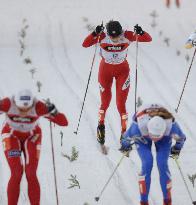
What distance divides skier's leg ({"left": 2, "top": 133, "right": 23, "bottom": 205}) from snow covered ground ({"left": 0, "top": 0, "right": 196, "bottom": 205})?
72cm

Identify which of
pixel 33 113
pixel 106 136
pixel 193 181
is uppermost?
pixel 33 113

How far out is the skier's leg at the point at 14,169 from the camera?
21.1 ft

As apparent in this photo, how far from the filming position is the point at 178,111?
1047 cm

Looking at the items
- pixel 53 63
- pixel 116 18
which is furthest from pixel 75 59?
pixel 116 18

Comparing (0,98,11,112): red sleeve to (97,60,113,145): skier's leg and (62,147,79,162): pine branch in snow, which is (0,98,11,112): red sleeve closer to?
(62,147,79,162): pine branch in snow

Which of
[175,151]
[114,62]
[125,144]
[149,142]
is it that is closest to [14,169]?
[125,144]

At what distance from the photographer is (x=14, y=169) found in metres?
6.43

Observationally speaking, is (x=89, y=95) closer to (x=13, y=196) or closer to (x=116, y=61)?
(x=116, y=61)

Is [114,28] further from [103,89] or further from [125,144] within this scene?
[125,144]

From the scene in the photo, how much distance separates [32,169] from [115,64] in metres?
3.13

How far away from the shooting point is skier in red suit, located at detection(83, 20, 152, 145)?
28.7ft

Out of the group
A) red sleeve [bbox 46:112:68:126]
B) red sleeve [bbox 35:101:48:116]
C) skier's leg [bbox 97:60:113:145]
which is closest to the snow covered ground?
skier's leg [bbox 97:60:113:145]

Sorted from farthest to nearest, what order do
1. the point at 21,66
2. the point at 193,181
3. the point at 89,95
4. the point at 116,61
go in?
the point at 21,66 → the point at 89,95 → the point at 116,61 → the point at 193,181

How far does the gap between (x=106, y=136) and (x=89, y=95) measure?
1.89 m
